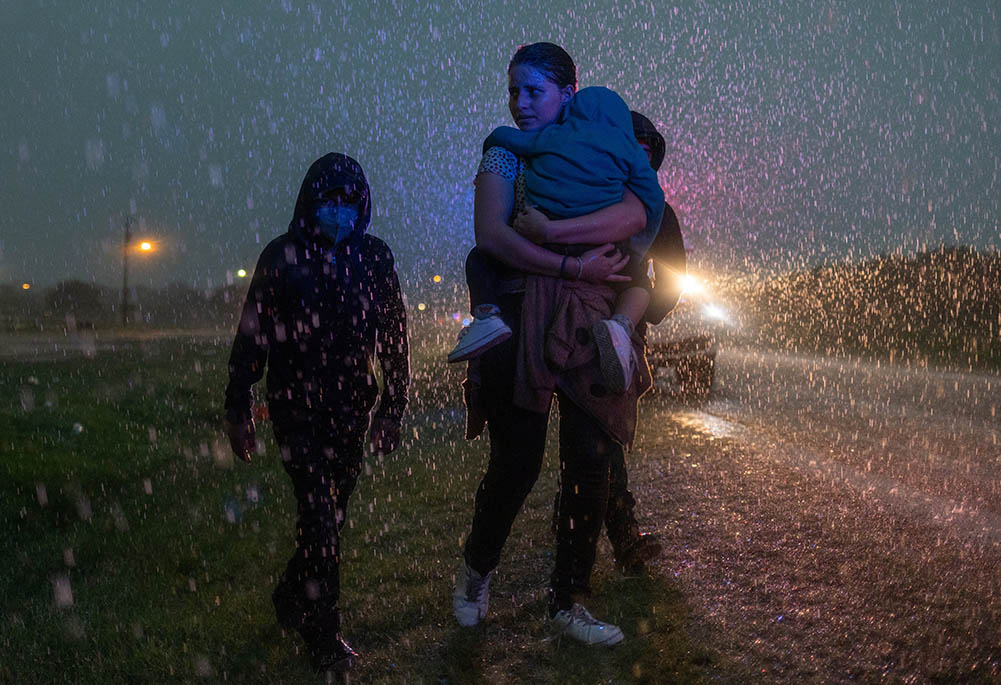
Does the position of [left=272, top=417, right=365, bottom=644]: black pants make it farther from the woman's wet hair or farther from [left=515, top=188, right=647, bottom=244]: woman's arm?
the woman's wet hair

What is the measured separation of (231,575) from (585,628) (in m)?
2.02

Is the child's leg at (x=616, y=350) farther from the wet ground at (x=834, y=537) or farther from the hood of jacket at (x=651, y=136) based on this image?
the wet ground at (x=834, y=537)

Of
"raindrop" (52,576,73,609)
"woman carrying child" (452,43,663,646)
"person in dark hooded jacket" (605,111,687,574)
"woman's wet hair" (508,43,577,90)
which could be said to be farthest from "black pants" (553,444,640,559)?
"raindrop" (52,576,73,609)

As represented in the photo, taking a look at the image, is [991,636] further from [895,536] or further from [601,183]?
[601,183]

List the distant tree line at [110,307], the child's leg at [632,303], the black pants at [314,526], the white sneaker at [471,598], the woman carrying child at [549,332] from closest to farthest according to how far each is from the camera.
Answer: the woman carrying child at [549,332]
the child's leg at [632,303]
the black pants at [314,526]
the white sneaker at [471,598]
the distant tree line at [110,307]

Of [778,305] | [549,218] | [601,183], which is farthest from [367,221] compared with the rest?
[778,305]

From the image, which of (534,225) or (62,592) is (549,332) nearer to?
→ (534,225)

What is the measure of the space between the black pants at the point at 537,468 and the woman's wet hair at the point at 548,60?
77cm

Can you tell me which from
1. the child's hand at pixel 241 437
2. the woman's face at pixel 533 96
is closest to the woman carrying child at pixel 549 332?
the woman's face at pixel 533 96

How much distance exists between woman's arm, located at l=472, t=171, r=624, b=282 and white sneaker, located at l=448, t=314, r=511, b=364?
0.22m

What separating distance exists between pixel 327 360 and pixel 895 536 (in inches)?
133

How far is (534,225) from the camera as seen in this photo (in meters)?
2.20

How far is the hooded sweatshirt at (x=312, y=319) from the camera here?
2543 millimetres

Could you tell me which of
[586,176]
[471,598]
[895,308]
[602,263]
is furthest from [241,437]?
[895,308]
